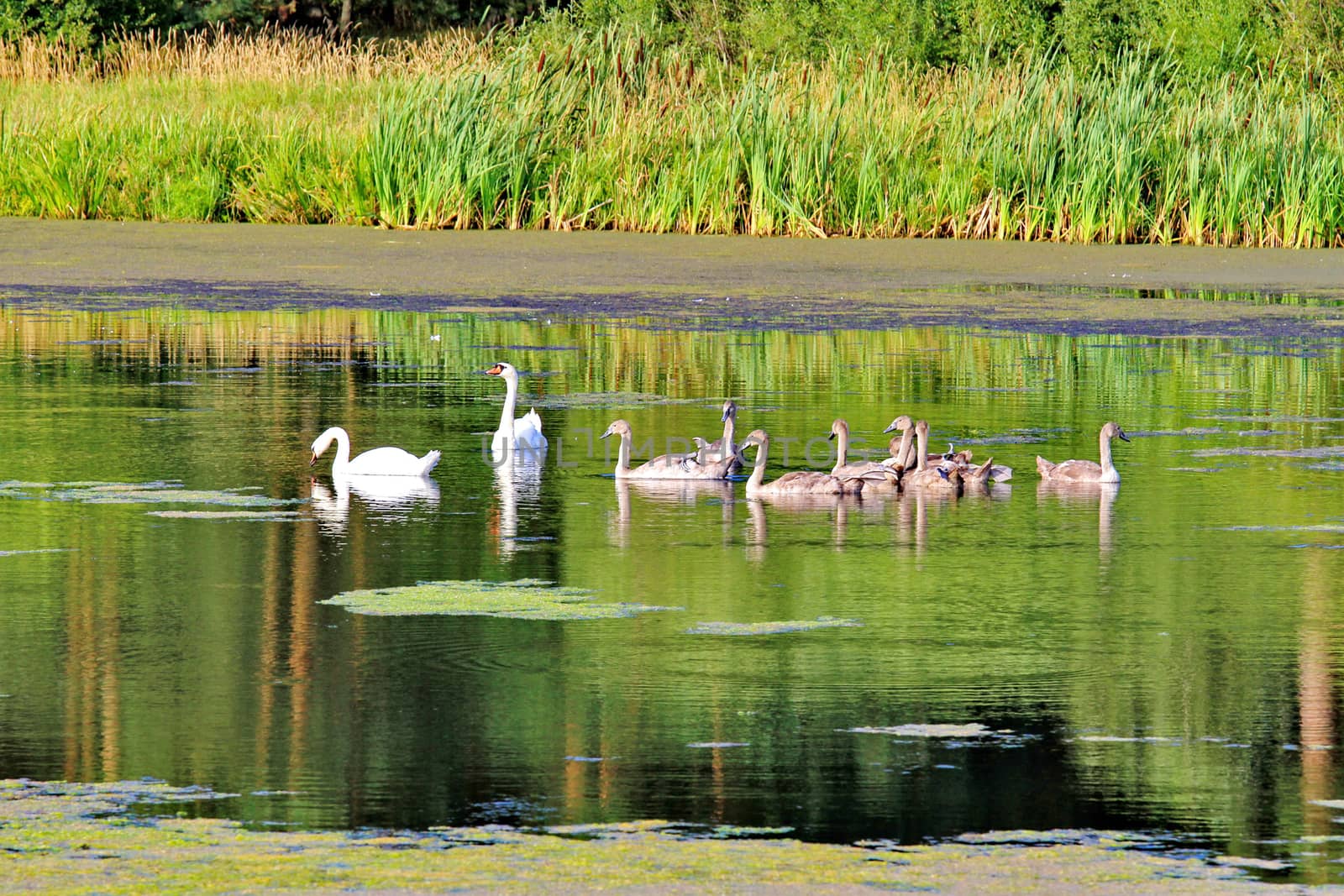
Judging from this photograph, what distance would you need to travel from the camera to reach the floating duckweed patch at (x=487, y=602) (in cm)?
661

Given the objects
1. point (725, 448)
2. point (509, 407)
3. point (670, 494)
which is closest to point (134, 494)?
point (509, 407)

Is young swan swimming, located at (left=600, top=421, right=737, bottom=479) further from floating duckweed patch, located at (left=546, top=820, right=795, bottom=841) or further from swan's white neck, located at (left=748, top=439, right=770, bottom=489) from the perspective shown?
floating duckweed patch, located at (left=546, top=820, right=795, bottom=841)

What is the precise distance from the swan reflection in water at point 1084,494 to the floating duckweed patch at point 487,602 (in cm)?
245

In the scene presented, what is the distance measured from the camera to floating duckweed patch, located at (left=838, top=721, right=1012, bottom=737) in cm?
531

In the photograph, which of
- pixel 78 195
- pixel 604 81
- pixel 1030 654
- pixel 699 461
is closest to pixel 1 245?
pixel 78 195

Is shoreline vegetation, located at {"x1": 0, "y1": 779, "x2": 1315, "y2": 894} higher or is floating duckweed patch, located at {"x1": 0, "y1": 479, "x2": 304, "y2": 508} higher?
floating duckweed patch, located at {"x1": 0, "y1": 479, "x2": 304, "y2": 508}

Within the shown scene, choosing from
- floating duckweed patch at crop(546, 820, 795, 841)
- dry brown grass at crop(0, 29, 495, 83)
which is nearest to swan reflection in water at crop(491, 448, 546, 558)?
floating duckweed patch at crop(546, 820, 795, 841)

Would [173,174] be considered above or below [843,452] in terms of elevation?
above

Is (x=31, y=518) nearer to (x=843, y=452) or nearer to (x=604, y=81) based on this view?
(x=843, y=452)

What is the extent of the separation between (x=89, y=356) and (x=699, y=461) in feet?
17.6

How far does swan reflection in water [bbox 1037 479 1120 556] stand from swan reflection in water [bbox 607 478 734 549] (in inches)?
50.3

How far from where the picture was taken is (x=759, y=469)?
9117mm

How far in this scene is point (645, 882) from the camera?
4.30 metres

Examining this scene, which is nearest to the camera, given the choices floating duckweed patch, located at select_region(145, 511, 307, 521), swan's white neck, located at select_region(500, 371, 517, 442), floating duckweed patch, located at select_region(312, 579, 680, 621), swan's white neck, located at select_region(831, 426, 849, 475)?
floating duckweed patch, located at select_region(312, 579, 680, 621)
